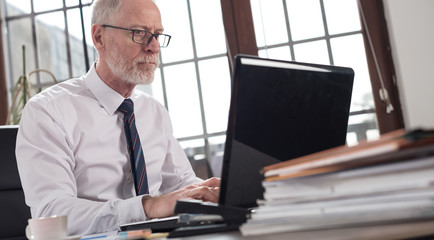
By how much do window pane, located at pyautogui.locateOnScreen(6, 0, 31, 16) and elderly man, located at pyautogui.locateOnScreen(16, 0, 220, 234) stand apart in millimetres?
1776

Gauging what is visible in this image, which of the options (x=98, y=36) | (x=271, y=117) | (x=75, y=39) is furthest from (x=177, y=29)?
(x=271, y=117)

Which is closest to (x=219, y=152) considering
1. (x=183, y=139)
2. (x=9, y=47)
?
(x=183, y=139)

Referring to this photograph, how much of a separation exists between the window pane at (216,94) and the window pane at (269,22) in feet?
0.92

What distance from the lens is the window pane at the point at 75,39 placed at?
10.6 feet

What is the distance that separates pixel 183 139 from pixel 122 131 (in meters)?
1.41

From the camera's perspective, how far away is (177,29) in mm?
3100

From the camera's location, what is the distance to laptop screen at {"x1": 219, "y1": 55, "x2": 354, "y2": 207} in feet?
2.51

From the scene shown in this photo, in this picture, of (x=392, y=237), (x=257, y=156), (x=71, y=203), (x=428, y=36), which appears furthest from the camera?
(x=428, y=36)

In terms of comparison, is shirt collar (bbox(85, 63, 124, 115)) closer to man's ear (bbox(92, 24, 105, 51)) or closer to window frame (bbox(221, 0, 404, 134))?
man's ear (bbox(92, 24, 105, 51))

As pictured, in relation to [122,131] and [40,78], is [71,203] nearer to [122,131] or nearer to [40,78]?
[122,131]

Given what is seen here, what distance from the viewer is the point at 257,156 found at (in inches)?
31.9

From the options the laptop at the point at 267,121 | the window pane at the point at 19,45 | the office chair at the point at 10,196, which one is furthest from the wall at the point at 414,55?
the window pane at the point at 19,45

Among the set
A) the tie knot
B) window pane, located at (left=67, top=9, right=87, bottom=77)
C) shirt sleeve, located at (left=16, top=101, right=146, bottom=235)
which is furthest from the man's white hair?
window pane, located at (left=67, top=9, right=87, bottom=77)

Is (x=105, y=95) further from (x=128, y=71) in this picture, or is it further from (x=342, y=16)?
(x=342, y=16)
